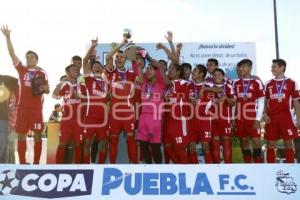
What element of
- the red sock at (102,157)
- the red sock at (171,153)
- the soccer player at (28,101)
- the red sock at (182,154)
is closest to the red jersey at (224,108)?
the red sock at (182,154)

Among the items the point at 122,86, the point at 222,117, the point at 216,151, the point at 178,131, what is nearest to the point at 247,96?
Result: the point at 222,117

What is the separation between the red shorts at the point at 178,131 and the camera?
6705 mm

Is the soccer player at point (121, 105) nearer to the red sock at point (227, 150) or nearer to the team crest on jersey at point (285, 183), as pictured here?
the red sock at point (227, 150)

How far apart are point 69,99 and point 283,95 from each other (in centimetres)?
380

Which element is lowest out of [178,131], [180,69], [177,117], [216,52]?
[178,131]

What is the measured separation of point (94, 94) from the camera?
22.9 ft

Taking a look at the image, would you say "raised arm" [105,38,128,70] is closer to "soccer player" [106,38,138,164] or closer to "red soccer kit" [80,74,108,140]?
"soccer player" [106,38,138,164]

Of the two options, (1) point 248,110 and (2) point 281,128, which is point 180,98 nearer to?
(1) point 248,110

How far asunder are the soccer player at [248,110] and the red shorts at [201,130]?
1.99ft

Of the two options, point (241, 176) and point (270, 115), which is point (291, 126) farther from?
point (241, 176)

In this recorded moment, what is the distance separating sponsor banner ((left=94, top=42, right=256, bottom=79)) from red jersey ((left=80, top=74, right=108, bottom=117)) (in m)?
2.21

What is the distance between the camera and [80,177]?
4.87 meters

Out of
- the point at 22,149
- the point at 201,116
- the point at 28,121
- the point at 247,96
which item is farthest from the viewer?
the point at 247,96

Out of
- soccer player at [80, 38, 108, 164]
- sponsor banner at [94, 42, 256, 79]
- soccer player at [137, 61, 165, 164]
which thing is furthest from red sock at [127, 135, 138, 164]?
sponsor banner at [94, 42, 256, 79]
